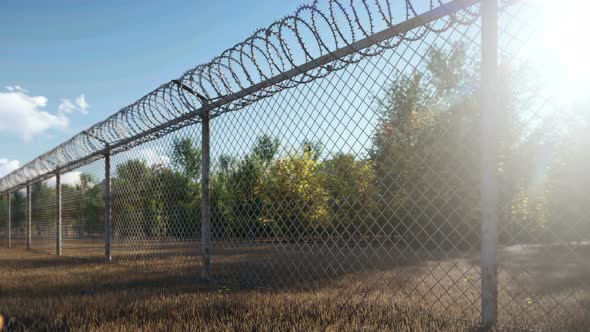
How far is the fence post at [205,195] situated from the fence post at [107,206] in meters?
3.91

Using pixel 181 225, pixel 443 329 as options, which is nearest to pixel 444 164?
pixel 181 225

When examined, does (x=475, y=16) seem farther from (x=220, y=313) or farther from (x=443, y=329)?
(x=220, y=313)

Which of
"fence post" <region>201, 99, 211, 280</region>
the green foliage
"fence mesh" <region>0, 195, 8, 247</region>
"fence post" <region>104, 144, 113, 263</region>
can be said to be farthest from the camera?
"fence mesh" <region>0, 195, 8, 247</region>

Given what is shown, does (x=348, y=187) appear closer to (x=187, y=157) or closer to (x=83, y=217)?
(x=187, y=157)

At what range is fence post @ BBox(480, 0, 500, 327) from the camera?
2.77 meters

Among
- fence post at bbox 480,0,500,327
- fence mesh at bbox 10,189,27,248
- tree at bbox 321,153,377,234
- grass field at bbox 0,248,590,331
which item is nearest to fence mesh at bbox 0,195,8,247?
fence mesh at bbox 10,189,27,248

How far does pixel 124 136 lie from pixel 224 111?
3216 mm

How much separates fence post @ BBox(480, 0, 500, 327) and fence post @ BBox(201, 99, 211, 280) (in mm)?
3425

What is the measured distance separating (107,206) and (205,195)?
13.5 ft

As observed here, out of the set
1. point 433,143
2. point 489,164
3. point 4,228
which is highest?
point 433,143

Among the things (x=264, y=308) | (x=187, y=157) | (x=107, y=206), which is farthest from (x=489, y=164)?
(x=107, y=206)

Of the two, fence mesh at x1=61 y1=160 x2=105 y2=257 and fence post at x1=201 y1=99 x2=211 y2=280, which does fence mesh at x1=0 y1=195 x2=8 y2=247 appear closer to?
fence mesh at x1=61 y1=160 x2=105 y2=257

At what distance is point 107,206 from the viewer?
848cm

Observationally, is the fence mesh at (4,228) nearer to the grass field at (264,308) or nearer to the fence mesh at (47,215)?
the fence mesh at (47,215)
